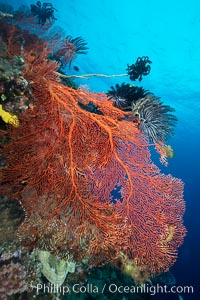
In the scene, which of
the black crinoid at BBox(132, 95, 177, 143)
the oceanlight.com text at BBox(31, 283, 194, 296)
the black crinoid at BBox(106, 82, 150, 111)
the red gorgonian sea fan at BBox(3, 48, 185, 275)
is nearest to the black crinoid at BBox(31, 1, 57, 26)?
the black crinoid at BBox(106, 82, 150, 111)

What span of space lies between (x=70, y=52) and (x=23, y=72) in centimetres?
A: 559

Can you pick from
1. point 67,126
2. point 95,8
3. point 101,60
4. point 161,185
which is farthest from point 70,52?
point 101,60

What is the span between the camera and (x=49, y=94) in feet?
13.2

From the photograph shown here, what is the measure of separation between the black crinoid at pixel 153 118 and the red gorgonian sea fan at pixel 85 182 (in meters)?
0.61

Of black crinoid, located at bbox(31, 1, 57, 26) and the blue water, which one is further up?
the blue water

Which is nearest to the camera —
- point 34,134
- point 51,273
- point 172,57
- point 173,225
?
point 34,134

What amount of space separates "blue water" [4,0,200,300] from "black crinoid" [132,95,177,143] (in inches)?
1182

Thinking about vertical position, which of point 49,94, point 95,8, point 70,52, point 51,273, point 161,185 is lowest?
point 51,273

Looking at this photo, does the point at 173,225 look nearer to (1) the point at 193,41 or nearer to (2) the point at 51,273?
(2) the point at 51,273

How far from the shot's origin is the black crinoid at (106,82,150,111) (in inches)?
213

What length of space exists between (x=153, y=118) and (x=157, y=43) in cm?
4193

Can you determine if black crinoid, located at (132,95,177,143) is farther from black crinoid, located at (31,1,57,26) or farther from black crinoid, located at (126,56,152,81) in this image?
black crinoid, located at (31,1,57,26)

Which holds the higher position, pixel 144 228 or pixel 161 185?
pixel 161 185

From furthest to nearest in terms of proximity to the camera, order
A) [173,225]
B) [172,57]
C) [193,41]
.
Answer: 1. [172,57]
2. [193,41]
3. [173,225]
